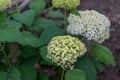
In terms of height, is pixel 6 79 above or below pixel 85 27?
below

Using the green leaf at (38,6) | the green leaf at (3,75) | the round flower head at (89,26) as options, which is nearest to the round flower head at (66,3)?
the round flower head at (89,26)

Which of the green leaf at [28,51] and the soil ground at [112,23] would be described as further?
the soil ground at [112,23]

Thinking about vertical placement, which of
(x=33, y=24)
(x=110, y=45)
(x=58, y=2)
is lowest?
(x=110, y=45)

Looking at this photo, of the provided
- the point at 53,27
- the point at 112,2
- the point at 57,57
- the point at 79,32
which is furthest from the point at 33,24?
the point at 112,2

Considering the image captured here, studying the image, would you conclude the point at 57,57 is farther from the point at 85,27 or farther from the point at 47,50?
the point at 85,27

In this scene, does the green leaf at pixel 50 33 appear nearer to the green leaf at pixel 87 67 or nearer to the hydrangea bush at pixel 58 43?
the hydrangea bush at pixel 58 43

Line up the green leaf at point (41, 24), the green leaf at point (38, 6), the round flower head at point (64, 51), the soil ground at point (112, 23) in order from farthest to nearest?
the soil ground at point (112, 23) → the green leaf at point (38, 6) → the green leaf at point (41, 24) → the round flower head at point (64, 51)
